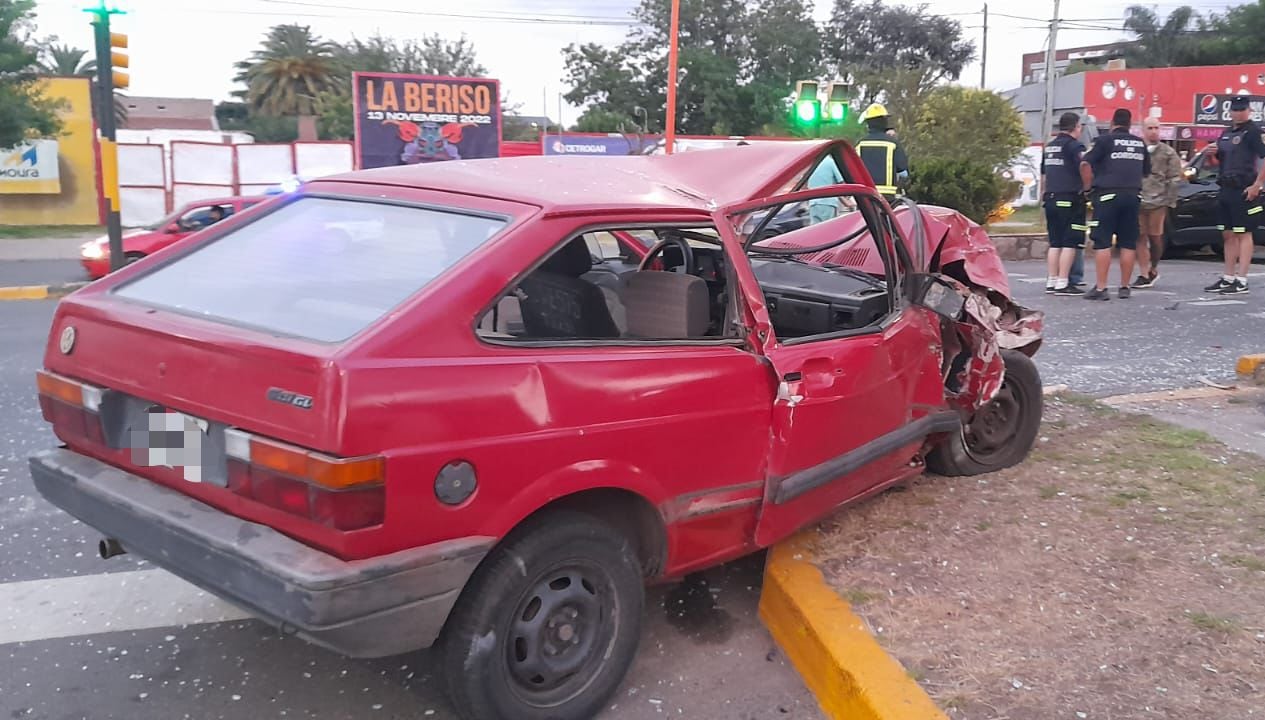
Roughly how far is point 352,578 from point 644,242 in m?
2.93

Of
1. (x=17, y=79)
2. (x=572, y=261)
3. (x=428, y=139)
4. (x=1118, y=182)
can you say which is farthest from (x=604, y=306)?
(x=428, y=139)

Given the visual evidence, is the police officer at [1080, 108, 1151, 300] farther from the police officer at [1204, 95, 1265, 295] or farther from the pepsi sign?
the pepsi sign

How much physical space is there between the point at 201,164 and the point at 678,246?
2579 cm

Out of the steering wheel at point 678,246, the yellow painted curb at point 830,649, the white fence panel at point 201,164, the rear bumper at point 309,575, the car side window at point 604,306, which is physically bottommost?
the yellow painted curb at point 830,649

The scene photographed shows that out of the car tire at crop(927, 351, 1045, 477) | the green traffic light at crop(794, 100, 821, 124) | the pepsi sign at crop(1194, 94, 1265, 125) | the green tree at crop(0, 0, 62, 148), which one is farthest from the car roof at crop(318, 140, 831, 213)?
the pepsi sign at crop(1194, 94, 1265, 125)

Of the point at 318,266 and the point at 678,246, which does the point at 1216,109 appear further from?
the point at 318,266

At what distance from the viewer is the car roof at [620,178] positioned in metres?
3.12

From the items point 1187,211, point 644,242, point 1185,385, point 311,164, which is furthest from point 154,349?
point 311,164

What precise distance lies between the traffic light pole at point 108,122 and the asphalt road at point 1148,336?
10520 millimetres

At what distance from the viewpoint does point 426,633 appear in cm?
255

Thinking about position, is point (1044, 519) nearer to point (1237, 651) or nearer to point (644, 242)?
point (1237, 651)

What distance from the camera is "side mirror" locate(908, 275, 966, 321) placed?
164 inches

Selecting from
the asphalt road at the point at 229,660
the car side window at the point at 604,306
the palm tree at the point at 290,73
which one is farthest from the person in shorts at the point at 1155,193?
the palm tree at the point at 290,73

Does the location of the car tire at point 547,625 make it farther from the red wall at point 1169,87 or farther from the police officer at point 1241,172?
the red wall at point 1169,87
